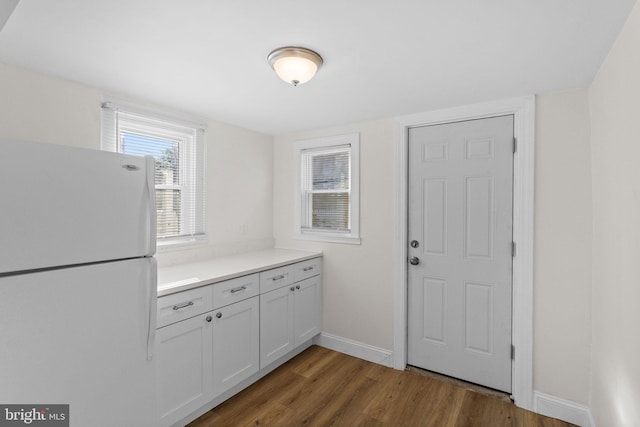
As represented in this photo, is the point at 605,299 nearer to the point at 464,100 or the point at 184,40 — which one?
the point at 464,100

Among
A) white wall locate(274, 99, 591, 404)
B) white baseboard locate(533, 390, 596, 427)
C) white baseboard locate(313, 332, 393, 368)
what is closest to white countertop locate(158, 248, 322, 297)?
white baseboard locate(313, 332, 393, 368)

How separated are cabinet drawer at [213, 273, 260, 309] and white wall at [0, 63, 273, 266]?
645 millimetres

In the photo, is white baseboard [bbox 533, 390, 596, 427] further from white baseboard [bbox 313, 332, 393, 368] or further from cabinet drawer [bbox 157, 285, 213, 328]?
cabinet drawer [bbox 157, 285, 213, 328]

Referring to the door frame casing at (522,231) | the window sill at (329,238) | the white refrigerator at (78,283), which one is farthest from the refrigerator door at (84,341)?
the door frame casing at (522,231)

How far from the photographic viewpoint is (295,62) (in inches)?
64.4

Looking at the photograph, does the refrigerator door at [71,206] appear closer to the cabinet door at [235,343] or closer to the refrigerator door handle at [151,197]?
the refrigerator door handle at [151,197]

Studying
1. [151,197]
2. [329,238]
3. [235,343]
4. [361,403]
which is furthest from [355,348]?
[151,197]

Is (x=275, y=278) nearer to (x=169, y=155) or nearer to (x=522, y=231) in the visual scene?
(x=169, y=155)

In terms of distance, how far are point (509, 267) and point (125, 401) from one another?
8.35 feet

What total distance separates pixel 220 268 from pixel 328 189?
137cm

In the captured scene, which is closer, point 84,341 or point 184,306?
point 84,341

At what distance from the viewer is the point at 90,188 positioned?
1319 mm

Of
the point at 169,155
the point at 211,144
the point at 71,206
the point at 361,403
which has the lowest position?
the point at 361,403

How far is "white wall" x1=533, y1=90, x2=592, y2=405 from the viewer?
2070 millimetres
